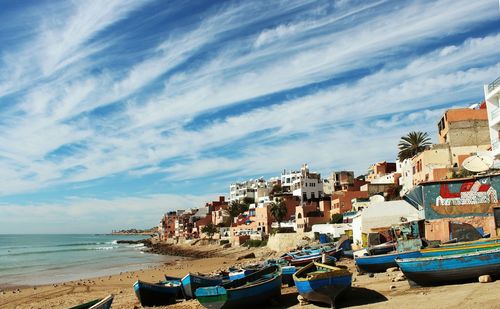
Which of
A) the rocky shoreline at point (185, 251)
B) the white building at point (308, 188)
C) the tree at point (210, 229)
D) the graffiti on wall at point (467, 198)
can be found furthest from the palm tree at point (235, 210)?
the graffiti on wall at point (467, 198)

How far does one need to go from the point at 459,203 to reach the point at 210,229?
256ft

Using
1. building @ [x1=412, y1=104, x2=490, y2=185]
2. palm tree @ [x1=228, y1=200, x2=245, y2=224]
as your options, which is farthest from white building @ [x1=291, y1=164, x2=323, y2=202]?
building @ [x1=412, y1=104, x2=490, y2=185]

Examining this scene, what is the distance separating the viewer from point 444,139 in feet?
145

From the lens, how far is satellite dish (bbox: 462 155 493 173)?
88.6 feet

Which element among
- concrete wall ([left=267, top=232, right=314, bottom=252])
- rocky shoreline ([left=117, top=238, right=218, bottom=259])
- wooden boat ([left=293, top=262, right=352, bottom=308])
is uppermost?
wooden boat ([left=293, top=262, right=352, bottom=308])

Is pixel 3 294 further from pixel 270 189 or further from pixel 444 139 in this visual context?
pixel 270 189

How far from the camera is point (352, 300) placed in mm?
15469

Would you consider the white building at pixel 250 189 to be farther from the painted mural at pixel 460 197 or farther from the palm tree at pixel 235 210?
the painted mural at pixel 460 197

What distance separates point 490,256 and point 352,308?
477 centimetres

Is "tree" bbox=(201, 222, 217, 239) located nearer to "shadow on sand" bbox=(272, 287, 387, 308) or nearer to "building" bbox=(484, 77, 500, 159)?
"building" bbox=(484, 77, 500, 159)

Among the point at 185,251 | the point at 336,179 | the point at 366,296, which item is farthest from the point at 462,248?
the point at 336,179

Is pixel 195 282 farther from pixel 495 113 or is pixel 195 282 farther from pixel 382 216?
pixel 495 113

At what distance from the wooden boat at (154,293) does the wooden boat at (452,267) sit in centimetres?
1139

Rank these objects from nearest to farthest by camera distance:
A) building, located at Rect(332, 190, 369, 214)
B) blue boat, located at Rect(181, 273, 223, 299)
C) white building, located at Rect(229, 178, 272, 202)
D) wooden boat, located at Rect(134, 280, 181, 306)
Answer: wooden boat, located at Rect(134, 280, 181, 306)
blue boat, located at Rect(181, 273, 223, 299)
building, located at Rect(332, 190, 369, 214)
white building, located at Rect(229, 178, 272, 202)
